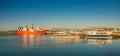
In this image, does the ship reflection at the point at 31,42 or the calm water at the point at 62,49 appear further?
the ship reflection at the point at 31,42

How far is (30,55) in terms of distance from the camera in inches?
827

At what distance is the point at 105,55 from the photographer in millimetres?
20828

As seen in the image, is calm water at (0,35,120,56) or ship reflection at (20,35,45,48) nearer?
calm water at (0,35,120,56)

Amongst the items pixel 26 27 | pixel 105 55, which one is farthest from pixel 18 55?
pixel 26 27

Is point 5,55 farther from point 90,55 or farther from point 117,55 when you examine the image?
point 117,55

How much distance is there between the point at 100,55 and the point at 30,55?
6.99m

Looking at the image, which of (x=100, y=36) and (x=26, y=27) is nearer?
(x=100, y=36)

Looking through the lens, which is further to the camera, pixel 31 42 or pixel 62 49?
pixel 31 42

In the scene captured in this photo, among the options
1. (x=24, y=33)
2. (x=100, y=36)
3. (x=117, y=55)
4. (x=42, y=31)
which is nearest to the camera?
(x=117, y=55)

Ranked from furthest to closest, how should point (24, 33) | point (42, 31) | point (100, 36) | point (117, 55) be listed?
point (42, 31), point (24, 33), point (100, 36), point (117, 55)

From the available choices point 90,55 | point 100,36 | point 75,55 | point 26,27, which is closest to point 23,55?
point 75,55

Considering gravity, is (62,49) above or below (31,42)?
above

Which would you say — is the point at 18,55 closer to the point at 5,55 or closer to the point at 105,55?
the point at 5,55

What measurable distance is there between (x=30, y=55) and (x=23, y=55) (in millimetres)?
701
